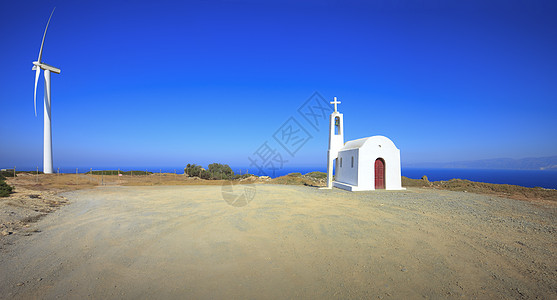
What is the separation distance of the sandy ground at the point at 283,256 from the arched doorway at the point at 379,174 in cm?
1007

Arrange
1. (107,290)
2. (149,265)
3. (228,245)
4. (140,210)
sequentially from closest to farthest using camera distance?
(107,290) < (149,265) < (228,245) < (140,210)

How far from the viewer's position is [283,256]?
566cm

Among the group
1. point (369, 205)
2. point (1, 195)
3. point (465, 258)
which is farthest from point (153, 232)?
point (1, 195)

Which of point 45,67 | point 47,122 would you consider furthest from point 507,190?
point 45,67

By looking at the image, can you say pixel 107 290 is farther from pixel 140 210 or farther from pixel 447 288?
pixel 140 210

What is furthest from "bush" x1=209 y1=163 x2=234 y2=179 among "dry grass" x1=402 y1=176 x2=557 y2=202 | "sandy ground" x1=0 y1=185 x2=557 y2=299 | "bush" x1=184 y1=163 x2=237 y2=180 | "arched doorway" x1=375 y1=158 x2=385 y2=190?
"sandy ground" x1=0 y1=185 x2=557 y2=299

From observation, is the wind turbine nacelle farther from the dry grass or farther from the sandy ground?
the dry grass

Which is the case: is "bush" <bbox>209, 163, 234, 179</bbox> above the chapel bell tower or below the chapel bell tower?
below

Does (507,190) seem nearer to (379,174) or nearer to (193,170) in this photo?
(379,174)

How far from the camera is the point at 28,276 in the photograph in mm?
4539

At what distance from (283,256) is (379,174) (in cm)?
1596

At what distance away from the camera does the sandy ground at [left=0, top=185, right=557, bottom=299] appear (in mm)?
4238

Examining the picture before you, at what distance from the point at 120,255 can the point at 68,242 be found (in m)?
1.91

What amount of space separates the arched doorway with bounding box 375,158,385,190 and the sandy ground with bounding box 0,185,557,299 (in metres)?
10.1
